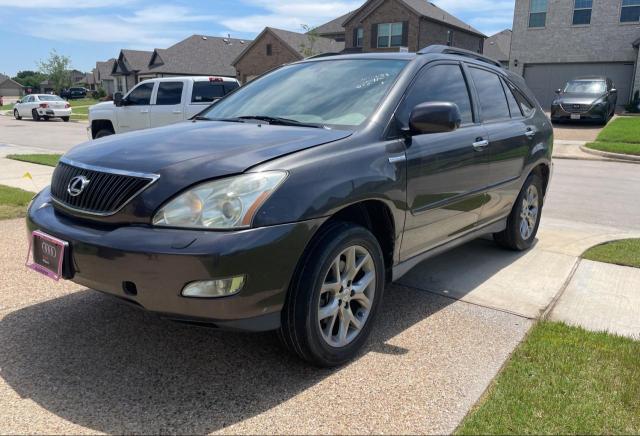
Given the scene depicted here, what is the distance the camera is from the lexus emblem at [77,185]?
9.62 feet

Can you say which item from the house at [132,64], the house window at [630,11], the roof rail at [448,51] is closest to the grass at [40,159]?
the roof rail at [448,51]

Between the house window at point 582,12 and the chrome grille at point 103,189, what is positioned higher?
the house window at point 582,12

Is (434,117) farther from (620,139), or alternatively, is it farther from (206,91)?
(620,139)

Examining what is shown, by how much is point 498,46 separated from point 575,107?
32693 mm

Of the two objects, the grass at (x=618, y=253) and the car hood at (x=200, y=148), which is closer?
the car hood at (x=200, y=148)

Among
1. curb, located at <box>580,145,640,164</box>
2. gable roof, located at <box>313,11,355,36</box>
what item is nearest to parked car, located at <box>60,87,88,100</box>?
gable roof, located at <box>313,11,355,36</box>

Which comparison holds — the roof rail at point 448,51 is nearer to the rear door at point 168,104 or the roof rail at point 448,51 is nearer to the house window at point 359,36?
the rear door at point 168,104

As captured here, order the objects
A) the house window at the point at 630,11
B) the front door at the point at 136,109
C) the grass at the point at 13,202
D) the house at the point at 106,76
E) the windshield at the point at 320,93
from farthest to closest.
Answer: the house at the point at 106,76, the house window at the point at 630,11, the front door at the point at 136,109, the grass at the point at 13,202, the windshield at the point at 320,93

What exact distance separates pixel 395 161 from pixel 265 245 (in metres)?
1.15

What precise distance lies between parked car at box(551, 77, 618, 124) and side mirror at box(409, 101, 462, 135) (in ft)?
65.2

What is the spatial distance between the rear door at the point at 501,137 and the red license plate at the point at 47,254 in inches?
123

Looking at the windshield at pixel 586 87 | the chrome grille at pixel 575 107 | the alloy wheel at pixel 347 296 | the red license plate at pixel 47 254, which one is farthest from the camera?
the windshield at pixel 586 87

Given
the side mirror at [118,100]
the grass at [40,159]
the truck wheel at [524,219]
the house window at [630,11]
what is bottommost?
the grass at [40,159]

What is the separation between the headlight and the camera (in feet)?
8.52
